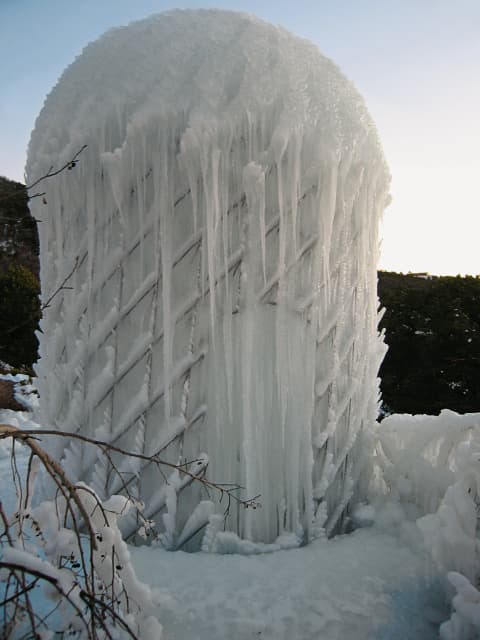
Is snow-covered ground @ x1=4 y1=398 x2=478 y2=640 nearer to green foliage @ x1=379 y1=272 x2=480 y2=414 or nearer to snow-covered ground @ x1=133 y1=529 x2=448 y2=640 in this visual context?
snow-covered ground @ x1=133 y1=529 x2=448 y2=640

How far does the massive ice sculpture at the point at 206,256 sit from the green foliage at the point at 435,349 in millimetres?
9028

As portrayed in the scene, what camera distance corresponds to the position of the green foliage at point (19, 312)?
45.2 feet

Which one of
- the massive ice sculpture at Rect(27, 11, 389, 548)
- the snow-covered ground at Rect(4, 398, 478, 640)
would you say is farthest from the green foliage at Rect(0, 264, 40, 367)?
the snow-covered ground at Rect(4, 398, 478, 640)

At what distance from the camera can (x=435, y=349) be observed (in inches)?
436

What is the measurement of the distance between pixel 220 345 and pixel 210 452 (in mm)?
467

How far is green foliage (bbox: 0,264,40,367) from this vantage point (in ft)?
45.2

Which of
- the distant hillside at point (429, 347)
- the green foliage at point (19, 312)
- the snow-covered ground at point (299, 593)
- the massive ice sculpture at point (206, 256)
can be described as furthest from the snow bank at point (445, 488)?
the green foliage at point (19, 312)

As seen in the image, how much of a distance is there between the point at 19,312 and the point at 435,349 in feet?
37.5

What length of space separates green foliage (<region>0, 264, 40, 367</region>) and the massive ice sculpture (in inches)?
483

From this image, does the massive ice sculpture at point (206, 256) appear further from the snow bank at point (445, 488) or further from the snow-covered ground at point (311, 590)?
the snow bank at point (445, 488)

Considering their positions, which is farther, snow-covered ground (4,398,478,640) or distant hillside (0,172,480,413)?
distant hillside (0,172,480,413)

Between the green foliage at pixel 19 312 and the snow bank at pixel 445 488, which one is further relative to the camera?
the green foliage at pixel 19 312

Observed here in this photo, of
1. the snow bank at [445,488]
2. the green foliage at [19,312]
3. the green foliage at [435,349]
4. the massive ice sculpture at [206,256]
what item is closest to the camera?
the snow bank at [445,488]

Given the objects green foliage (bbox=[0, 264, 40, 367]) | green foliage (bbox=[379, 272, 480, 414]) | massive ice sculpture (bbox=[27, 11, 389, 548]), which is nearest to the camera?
massive ice sculpture (bbox=[27, 11, 389, 548])
